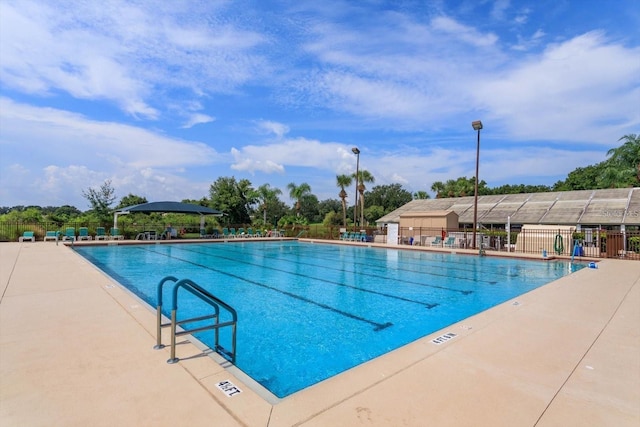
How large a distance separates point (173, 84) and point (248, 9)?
5.49m

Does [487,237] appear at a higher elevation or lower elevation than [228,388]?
higher

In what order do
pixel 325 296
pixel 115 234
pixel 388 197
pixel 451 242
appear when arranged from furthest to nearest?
1. pixel 388 197
2. pixel 115 234
3. pixel 451 242
4. pixel 325 296

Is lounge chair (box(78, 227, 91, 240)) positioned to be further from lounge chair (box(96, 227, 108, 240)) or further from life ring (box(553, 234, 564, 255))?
life ring (box(553, 234, 564, 255))

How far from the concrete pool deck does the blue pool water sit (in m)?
1.03

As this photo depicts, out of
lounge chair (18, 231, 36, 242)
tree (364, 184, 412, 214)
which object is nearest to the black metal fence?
lounge chair (18, 231, 36, 242)

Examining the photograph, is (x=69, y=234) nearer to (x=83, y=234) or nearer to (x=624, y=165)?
(x=83, y=234)

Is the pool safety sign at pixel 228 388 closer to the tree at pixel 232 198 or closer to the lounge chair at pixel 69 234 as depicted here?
the lounge chair at pixel 69 234

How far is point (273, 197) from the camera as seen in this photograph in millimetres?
40750

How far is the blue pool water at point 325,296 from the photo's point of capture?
4238 millimetres

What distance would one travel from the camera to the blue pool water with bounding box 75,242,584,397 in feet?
13.9

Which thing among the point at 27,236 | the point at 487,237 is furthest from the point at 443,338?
the point at 27,236

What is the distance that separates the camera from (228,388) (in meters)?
2.51

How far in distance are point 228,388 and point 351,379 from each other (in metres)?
1.02

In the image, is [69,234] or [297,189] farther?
[297,189]
